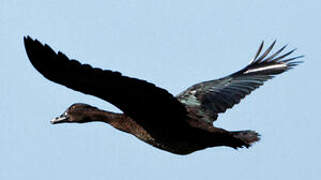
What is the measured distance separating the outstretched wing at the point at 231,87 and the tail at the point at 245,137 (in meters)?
0.70

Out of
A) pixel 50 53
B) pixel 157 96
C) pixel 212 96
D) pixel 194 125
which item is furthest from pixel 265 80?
pixel 50 53

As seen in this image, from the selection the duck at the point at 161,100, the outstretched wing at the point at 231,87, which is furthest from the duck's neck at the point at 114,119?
the outstretched wing at the point at 231,87

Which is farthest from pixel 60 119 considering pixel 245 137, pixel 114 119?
pixel 245 137

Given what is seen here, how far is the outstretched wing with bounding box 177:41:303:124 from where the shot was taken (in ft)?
39.9

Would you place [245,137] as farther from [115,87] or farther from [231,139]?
[115,87]

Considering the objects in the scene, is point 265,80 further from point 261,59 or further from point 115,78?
point 115,78

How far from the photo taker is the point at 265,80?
1272cm

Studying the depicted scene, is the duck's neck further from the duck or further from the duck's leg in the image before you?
the duck's leg

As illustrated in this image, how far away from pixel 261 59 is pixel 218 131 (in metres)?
2.97

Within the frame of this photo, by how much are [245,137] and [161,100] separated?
1282 millimetres

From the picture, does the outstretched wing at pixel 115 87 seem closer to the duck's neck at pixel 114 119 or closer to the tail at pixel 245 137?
the duck's neck at pixel 114 119

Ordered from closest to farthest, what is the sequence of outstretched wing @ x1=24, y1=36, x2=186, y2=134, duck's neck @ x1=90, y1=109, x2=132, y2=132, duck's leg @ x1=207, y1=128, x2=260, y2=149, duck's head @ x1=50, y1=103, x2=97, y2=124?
outstretched wing @ x1=24, y1=36, x2=186, y2=134 < duck's leg @ x1=207, y1=128, x2=260, y2=149 < duck's neck @ x1=90, y1=109, x2=132, y2=132 < duck's head @ x1=50, y1=103, x2=97, y2=124

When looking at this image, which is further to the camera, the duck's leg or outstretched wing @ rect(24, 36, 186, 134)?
the duck's leg

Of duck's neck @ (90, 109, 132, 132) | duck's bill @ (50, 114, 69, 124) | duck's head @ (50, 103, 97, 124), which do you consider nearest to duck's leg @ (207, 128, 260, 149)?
duck's neck @ (90, 109, 132, 132)
